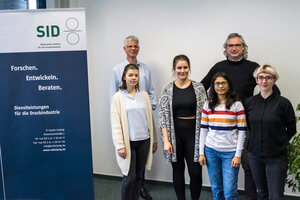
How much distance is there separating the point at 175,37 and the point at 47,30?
1.44m

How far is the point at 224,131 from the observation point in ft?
6.98

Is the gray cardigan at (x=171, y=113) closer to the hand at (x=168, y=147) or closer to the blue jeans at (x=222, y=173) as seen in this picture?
the hand at (x=168, y=147)

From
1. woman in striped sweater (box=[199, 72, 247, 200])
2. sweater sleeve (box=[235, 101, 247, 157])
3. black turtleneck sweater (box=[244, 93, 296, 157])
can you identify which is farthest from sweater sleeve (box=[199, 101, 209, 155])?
Answer: black turtleneck sweater (box=[244, 93, 296, 157])

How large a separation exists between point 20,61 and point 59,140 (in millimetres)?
773

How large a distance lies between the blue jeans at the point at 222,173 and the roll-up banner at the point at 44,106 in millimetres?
1099

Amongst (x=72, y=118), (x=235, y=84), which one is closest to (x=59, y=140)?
(x=72, y=118)

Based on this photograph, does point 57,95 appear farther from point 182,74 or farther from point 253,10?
point 253,10

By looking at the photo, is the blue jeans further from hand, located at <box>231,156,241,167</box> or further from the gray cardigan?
the gray cardigan

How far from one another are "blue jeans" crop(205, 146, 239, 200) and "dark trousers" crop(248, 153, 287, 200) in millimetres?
158

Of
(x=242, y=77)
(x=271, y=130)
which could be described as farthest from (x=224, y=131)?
(x=242, y=77)

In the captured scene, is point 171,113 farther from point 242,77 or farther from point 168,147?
point 242,77

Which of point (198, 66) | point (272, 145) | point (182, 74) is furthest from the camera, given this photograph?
point (198, 66)

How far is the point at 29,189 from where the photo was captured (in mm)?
2471

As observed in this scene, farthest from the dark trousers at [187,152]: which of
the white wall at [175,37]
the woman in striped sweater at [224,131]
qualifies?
the white wall at [175,37]
